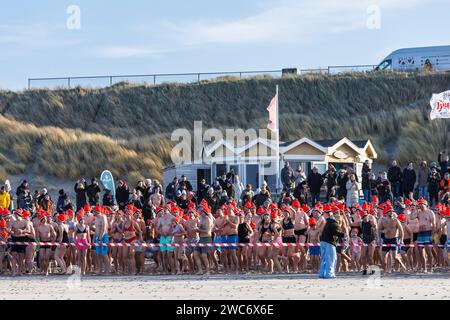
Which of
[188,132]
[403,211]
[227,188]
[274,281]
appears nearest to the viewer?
[274,281]

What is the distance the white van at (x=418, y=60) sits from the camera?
184 feet

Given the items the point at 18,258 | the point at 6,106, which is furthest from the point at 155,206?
the point at 6,106

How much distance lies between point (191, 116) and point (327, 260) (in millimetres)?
33959

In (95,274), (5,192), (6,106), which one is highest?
(6,106)

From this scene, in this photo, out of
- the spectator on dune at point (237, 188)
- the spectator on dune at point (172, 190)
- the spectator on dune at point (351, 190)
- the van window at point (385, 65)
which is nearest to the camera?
the spectator on dune at point (351, 190)

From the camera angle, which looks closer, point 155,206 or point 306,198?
point 155,206

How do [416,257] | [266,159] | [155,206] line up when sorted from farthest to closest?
1. [266,159]
2. [155,206]
3. [416,257]

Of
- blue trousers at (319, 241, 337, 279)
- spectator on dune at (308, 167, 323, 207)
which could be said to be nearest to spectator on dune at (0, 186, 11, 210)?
spectator on dune at (308, 167, 323, 207)

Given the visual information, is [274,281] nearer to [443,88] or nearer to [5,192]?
[5,192]

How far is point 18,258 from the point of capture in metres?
23.4

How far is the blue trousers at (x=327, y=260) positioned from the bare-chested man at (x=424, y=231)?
8.28 ft

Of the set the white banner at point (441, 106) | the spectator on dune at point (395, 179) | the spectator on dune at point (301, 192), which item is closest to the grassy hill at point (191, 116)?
the white banner at point (441, 106)

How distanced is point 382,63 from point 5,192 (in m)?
34.2

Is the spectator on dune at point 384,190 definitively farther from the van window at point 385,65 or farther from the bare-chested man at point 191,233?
the van window at point 385,65
